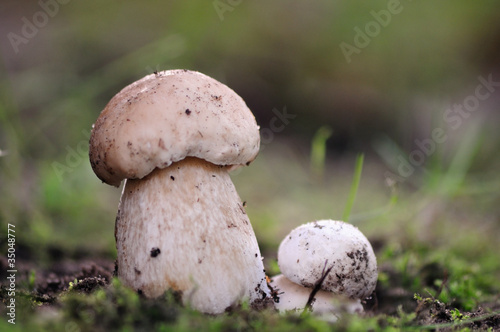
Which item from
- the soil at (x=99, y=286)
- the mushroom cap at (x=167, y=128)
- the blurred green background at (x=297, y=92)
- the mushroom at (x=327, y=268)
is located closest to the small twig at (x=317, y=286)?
the mushroom at (x=327, y=268)

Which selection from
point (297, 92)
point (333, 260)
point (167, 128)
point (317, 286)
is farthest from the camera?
point (297, 92)

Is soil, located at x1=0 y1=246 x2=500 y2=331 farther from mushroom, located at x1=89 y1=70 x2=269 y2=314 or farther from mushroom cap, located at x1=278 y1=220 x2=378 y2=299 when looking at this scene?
mushroom, located at x1=89 y1=70 x2=269 y2=314

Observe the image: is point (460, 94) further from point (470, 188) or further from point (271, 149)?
point (470, 188)

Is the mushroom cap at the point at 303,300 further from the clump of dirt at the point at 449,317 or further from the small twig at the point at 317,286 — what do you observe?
the clump of dirt at the point at 449,317

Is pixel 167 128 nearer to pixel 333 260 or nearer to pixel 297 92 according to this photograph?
pixel 333 260

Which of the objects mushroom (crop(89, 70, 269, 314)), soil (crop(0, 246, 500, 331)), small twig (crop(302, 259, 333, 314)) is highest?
mushroom (crop(89, 70, 269, 314))

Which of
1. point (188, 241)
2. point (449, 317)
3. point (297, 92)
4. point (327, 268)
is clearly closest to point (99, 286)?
point (188, 241)

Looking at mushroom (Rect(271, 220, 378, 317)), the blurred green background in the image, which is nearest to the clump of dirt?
mushroom (Rect(271, 220, 378, 317))
